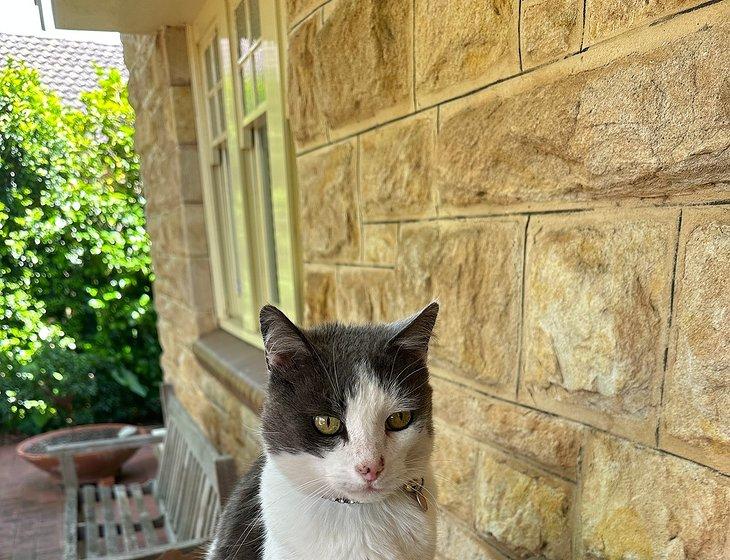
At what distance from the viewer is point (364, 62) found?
100 cm

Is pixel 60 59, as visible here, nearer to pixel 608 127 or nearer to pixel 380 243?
pixel 380 243

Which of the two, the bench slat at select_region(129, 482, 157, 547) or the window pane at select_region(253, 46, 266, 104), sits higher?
the window pane at select_region(253, 46, 266, 104)

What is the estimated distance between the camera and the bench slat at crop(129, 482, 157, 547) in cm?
232

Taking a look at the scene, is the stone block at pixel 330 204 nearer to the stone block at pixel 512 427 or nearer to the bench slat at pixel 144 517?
the stone block at pixel 512 427

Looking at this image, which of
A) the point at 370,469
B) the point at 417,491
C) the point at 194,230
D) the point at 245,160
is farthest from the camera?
the point at 194,230

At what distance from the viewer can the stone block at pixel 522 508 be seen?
743 mm

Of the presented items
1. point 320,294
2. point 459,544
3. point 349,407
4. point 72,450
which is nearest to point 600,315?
point 349,407

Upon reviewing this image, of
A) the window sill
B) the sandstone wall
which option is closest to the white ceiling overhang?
the sandstone wall

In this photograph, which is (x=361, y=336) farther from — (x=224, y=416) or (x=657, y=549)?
(x=224, y=416)

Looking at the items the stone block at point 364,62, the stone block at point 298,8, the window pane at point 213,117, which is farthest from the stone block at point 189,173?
the stone block at point 364,62

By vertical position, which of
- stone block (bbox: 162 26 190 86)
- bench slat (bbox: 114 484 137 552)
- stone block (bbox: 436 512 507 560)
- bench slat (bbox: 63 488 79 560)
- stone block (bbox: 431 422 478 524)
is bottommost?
bench slat (bbox: 114 484 137 552)

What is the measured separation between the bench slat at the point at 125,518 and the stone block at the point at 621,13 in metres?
2.65

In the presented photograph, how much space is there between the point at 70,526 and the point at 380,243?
2262mm

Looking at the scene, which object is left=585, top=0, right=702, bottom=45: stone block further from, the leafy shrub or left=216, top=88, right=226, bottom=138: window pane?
left=216, top=88, right=226, bottom=138: window pane
